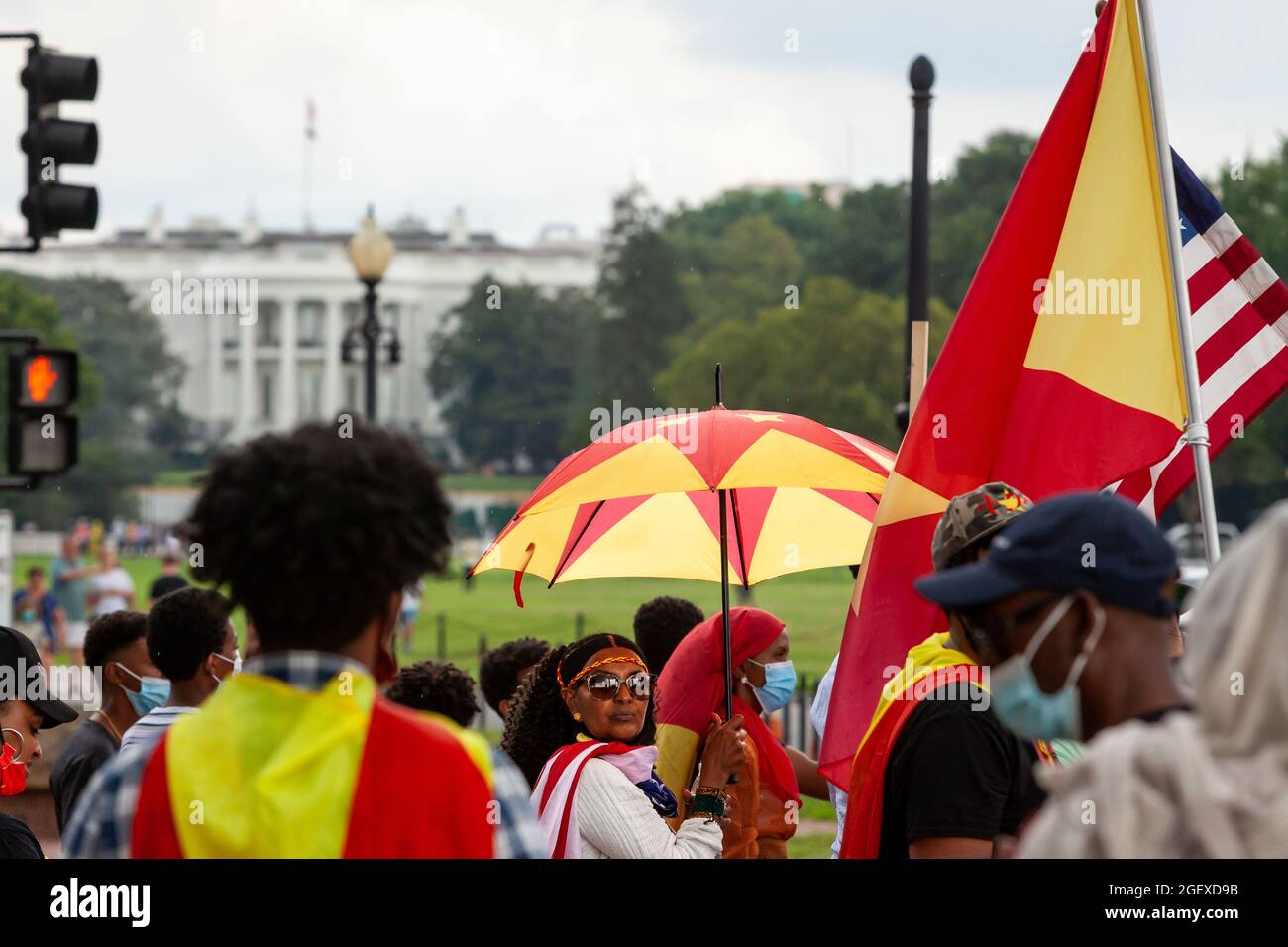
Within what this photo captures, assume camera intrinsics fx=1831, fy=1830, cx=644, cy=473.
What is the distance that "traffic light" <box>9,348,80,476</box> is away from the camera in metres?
10.2

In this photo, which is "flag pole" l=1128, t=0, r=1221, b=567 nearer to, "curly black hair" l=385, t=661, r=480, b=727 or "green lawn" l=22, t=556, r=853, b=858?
"curly black hair" l=385, t=661, r=480, b=727

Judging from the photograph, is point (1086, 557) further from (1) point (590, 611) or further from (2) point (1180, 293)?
(1) point (590, 611)

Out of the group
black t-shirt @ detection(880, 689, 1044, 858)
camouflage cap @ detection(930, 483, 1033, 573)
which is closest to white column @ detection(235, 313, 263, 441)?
camouflage cap @ detection(930, 483, 1033, 573)

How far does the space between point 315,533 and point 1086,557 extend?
3.72 ft

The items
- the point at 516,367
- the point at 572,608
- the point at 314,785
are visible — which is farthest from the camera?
the point at 516,367

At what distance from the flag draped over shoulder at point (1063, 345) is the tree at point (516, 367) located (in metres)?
98.8

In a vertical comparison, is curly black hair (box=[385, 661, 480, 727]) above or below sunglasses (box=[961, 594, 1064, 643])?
below

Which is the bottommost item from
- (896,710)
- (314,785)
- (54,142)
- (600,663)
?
(600,663)

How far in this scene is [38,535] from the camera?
7444 centimetres

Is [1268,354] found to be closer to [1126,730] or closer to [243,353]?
[1126,730]

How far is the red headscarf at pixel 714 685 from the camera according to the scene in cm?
546

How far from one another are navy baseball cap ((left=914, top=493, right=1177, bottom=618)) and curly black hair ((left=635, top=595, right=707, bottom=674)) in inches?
145

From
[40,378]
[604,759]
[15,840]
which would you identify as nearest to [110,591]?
[40,378]

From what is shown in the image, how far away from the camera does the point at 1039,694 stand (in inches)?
110
